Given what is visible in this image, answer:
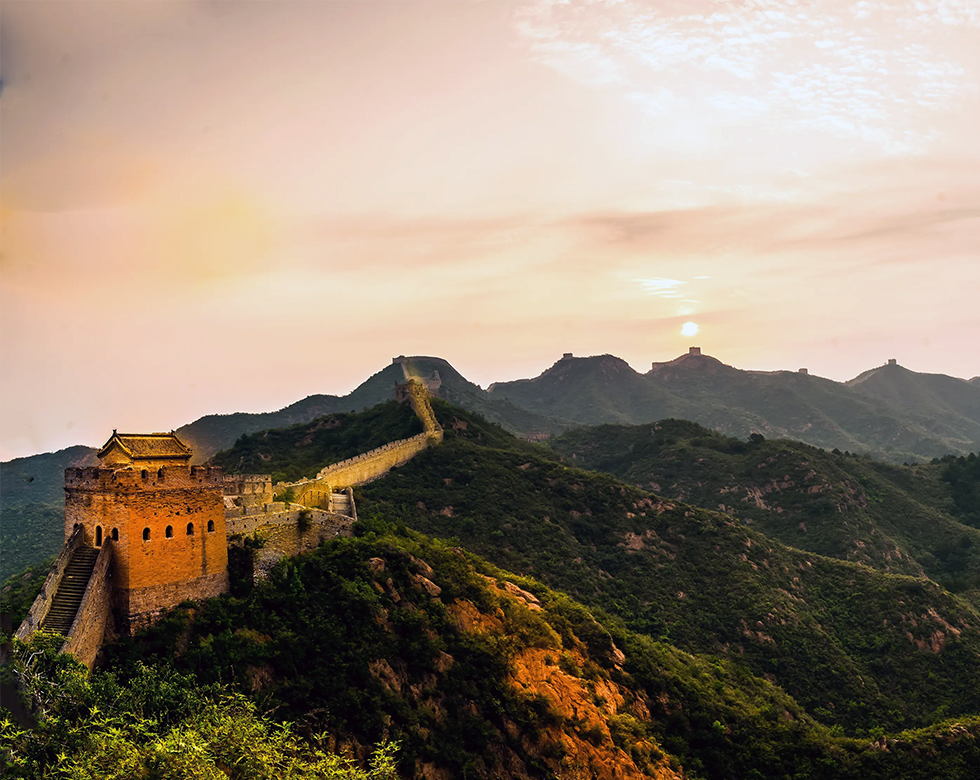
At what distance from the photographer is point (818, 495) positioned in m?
110

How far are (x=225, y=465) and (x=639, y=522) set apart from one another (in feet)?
148

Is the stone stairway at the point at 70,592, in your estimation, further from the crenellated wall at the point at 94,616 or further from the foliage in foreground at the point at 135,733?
the foliage in foreground at the point at 135,733

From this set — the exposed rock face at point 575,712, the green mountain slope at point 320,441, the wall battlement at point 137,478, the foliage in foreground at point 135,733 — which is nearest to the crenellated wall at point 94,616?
the foliage in foreground at point 135,733

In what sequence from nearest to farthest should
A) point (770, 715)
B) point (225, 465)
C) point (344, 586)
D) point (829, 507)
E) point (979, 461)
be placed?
1. point (344, 586)
2. point (770, 715)
3. point (225, 465)
4. point (829, 507)
5. point (979, 461)

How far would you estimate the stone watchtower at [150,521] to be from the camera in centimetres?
2717

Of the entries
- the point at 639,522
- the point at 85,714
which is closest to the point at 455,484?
the point at 639,522

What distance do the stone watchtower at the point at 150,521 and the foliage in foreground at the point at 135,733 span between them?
3664 mm

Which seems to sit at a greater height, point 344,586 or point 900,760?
point 344,586

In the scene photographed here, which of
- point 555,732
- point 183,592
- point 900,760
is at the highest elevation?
point 183,592

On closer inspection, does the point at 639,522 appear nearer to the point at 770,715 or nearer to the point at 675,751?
the point at 770,715

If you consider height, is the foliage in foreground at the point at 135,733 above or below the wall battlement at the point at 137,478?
below

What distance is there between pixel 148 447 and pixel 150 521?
3.52 meters

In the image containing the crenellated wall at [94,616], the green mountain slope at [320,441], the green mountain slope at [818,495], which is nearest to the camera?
the crenellated wall at [94,616]

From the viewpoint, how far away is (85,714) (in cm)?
2155
